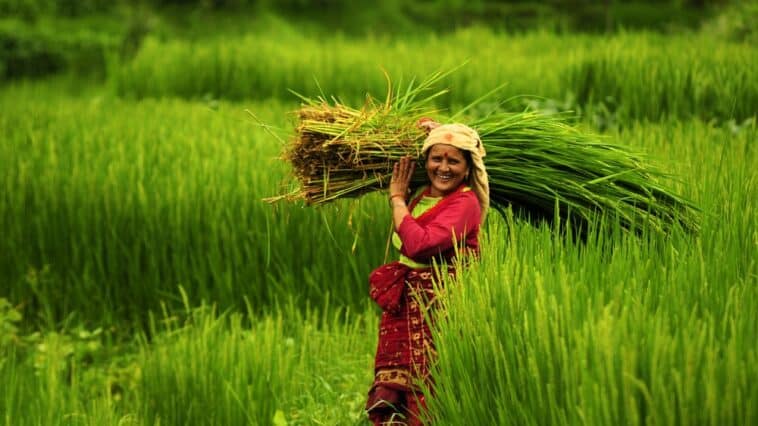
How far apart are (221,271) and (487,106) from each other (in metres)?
2.37

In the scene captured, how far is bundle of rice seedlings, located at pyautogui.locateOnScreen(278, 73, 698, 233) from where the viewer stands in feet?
9.16

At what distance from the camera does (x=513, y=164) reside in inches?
114

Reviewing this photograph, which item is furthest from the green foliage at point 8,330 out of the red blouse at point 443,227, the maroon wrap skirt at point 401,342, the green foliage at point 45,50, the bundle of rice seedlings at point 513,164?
the green foliage at point 45,50

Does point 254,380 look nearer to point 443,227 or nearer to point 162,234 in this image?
point 443,227

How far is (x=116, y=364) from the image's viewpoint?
430 centimetres

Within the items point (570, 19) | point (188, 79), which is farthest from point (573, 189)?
point (570, 19)

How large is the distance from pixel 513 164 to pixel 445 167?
13.0 inches

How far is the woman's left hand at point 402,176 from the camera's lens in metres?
2.75

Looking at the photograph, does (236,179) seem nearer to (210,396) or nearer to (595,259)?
(210,396)

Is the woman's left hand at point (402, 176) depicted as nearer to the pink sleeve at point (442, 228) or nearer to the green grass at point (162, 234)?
the pink sleeve at point (442, 228)

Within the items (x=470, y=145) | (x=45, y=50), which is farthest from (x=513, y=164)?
(x=45, y=50)

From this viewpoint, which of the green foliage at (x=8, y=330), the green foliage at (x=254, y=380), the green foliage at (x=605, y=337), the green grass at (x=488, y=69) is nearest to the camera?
the green foliage at (x=605, y=337)

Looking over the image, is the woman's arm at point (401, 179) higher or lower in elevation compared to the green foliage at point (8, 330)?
higher

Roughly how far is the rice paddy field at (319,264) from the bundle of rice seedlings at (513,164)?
3.2 inches
